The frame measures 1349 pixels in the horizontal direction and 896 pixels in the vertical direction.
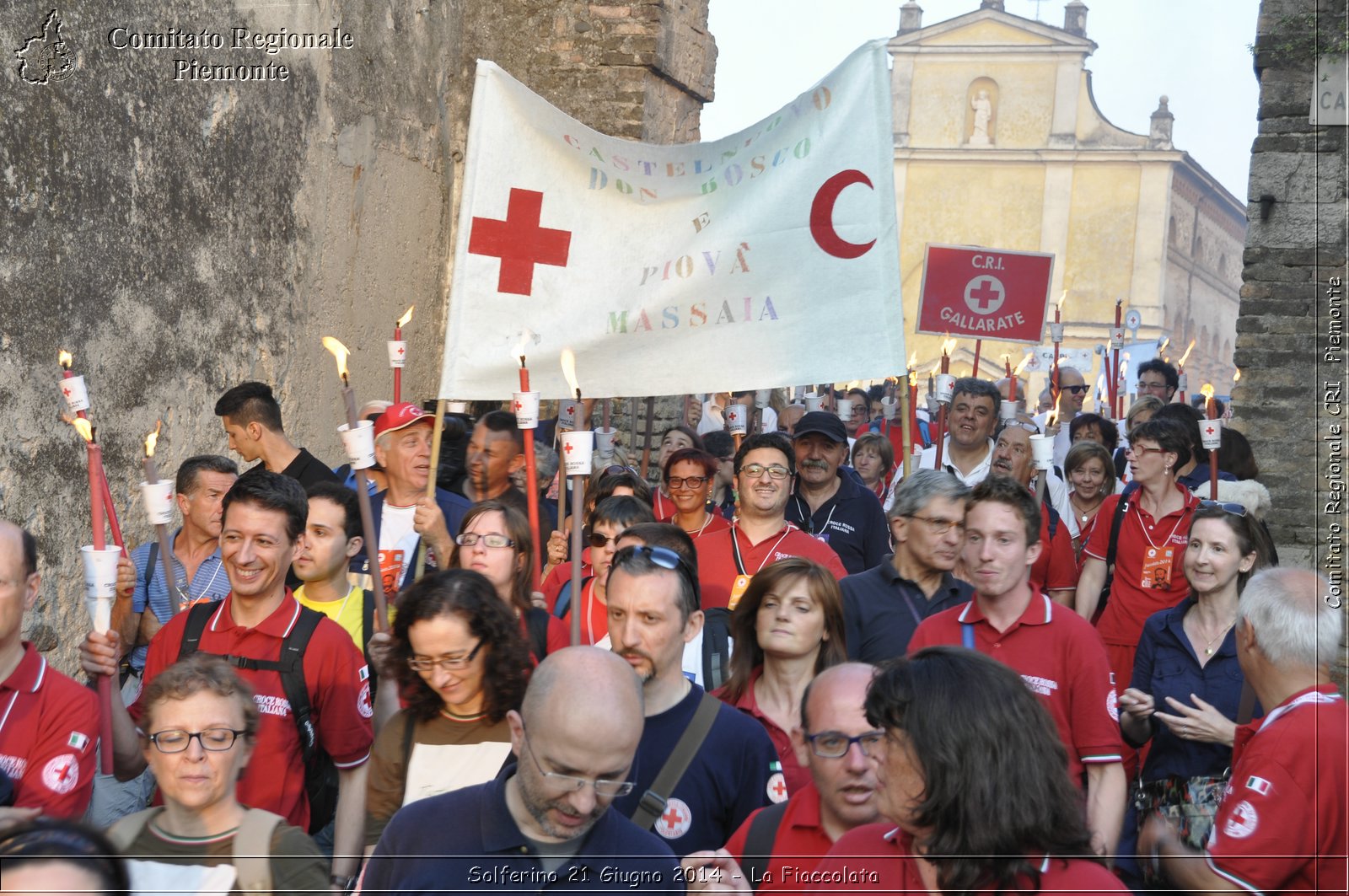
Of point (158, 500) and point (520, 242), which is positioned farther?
point (520, 242)

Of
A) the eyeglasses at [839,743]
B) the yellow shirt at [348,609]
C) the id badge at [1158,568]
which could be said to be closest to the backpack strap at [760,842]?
the eyeglasses at [839,743]

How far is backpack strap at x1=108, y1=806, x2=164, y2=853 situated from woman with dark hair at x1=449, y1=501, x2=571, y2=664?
136 cm

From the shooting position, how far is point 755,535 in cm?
552

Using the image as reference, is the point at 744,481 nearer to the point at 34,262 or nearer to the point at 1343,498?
the point at 34,262

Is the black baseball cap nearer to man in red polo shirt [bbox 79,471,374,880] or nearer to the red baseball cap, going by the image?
the red baseball cap

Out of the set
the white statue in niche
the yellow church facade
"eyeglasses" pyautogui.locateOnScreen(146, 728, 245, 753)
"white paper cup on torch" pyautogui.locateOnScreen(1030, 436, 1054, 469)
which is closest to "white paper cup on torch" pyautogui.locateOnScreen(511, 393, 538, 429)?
"eyeglasses" pyautogui.locateOnScreen(146, 728, 245, 753)

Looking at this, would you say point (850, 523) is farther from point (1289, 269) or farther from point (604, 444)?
point (1289, 269)

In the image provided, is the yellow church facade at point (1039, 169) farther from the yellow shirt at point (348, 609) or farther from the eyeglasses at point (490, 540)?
the eyeglasses at point (490, 540)

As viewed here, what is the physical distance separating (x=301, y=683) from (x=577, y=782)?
1424mm

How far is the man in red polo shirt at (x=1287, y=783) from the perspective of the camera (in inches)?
120

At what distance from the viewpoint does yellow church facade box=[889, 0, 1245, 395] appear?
4812 centimetres

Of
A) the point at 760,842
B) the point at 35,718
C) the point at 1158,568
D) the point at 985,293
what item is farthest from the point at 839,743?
the point at 985,293

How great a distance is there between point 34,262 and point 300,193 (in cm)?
225

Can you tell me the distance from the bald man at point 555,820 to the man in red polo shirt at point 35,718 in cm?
106
